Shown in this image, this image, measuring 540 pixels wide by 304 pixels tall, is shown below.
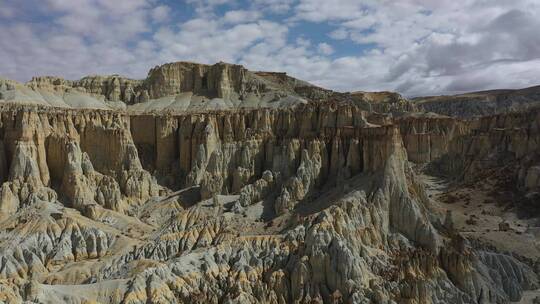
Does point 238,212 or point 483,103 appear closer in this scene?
point 238,212

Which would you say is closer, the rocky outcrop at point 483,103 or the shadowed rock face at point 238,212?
the shadowed rock face at point 238,212

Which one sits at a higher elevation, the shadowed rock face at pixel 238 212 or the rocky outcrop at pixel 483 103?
the rocky outcrop at pixel 483 103

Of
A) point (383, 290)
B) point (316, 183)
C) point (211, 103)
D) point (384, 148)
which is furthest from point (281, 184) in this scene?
point (211, 103)

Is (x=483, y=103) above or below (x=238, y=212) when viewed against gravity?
above

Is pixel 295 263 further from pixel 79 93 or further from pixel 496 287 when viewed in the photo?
pixel 79 93

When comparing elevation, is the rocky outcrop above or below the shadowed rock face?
above

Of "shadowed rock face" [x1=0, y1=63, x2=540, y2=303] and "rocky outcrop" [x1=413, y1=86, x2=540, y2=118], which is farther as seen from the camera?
"rocky outcrop" [x1=413, y1=86, x2=540, y2=118]

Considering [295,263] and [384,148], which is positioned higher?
[384,148]

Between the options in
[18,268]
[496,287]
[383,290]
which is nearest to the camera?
[383,290]
